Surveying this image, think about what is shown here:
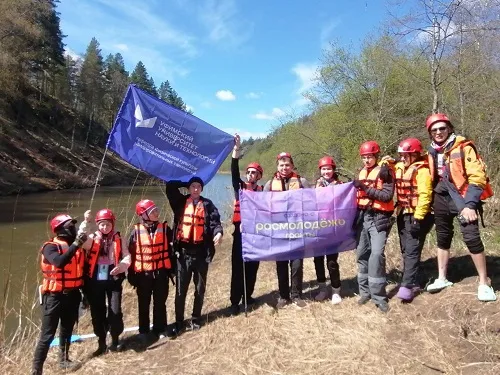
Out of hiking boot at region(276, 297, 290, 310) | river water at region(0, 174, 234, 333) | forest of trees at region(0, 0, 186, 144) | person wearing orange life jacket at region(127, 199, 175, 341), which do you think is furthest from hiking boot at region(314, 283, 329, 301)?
forest of trees at region(0, 0, 186, 144)

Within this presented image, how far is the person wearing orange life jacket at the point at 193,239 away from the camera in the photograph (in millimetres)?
5531

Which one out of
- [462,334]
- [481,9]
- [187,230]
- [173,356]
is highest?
[481,9]

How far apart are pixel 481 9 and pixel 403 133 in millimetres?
8546

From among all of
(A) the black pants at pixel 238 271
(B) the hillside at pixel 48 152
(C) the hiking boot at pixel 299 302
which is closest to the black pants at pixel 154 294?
(A) the black pants at pixel 238 271

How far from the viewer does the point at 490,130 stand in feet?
29.8

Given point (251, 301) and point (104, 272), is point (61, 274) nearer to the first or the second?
point (104, 272)

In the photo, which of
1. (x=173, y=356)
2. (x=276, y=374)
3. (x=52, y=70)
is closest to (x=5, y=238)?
(x=173, y=356)

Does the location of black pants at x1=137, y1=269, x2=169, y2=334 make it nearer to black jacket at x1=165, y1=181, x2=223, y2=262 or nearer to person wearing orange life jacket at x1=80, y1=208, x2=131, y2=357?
person wearing orange life jacket at x1=80, y1=208, x2=131, y2=357

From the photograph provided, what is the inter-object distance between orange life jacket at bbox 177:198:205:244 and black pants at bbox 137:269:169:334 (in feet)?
1.76

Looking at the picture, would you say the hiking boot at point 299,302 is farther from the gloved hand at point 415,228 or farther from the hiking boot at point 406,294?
the gloved hand at point 415,228

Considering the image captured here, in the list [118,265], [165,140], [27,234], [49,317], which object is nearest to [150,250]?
[118,265]

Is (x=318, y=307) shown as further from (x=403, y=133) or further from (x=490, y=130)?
(x=403, y=133)

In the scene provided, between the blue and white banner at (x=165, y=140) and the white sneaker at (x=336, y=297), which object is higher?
the blue and white banner at (x=165, y=140)

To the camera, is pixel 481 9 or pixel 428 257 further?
pixel 481 9
